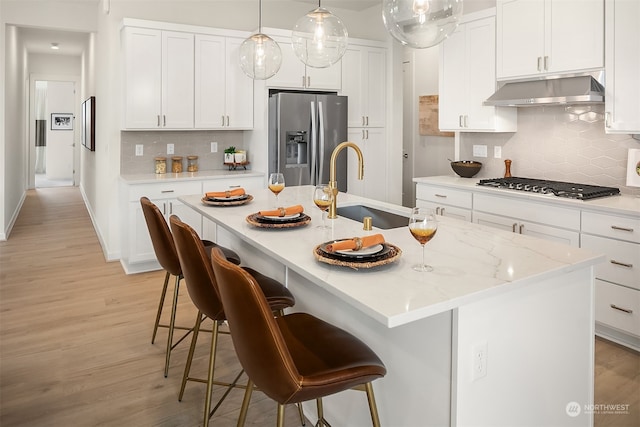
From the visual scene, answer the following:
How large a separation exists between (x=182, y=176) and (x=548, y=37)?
11.4ft

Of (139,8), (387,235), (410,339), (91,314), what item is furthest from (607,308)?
(139,8)

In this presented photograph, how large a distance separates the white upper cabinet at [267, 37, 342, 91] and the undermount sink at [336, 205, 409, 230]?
2.53 meters

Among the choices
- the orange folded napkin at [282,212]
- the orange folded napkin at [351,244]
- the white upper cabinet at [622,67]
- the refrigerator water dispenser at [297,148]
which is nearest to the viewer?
the orange folded napkin at [351,244]

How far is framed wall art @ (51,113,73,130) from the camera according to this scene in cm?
1262

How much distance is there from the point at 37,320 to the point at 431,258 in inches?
122

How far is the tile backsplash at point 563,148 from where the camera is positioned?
3.57 m

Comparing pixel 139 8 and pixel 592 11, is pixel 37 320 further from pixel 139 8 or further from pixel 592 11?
pixel 592 11

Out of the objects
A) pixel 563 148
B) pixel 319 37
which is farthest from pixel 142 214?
pixel 563 148

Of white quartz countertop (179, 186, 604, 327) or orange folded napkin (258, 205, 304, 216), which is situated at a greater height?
orange folded napkin (258, 205, 304, 216)

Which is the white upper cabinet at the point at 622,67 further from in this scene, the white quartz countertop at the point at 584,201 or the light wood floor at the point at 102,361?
the light wood floor at the point at 102,361

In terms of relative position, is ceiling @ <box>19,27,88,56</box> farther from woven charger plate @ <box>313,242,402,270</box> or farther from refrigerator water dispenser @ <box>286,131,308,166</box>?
woven charger plate @ <box>313,242,402,270</box>

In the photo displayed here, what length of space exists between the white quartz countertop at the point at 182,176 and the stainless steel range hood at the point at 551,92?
248cm

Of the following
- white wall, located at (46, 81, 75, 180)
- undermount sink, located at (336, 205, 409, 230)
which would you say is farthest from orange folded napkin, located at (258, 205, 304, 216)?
white wall, located at (46, 81, 75, 180)

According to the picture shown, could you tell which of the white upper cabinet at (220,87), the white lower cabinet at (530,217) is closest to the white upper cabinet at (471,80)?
the white lower cabinet at (530,217)
